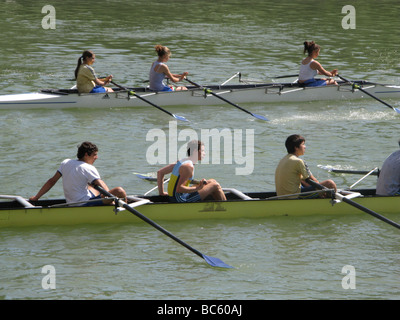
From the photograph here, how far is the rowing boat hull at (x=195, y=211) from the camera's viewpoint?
11570mm

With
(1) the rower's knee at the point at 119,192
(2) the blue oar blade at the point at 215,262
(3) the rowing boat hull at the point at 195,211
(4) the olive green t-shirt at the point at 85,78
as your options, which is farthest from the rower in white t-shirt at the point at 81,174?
(4) the olive green t-shirt at the point at 85,78

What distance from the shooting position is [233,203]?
12.2 m

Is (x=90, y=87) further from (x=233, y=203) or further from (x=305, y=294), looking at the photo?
(x=305, y=294)

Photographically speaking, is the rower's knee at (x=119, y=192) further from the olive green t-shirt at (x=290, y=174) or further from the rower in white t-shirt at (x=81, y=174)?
the olive green t-shirt at (x=290, y=174)

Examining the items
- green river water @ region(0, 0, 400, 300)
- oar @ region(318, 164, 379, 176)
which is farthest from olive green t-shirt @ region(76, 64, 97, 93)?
oar @ region(318, 164, 379, 176)

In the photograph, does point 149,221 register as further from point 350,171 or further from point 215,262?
point 350,171

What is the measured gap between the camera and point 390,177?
A: 40.3 feet

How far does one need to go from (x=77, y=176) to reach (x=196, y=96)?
350 inches

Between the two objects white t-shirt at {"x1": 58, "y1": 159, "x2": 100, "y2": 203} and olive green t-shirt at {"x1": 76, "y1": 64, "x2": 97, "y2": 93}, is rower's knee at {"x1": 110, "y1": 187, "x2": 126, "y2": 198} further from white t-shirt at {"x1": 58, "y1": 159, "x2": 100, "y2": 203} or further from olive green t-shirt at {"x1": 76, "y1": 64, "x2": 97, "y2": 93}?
olive green t-shirt at {"x1": 76, "y1": 64, "x2": 97, "y2": 93}

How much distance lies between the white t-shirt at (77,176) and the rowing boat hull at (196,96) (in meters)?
7.88

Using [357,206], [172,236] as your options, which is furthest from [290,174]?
[172,236]
